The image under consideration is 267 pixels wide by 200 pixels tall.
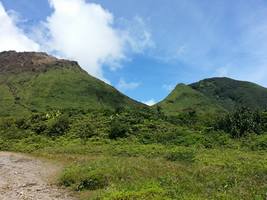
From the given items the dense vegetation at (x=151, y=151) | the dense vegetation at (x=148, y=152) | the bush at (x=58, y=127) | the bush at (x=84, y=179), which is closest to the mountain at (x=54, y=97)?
the bush at (x=58, y=127)

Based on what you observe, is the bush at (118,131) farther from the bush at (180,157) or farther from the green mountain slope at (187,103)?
the green mountain slope at (187,103)

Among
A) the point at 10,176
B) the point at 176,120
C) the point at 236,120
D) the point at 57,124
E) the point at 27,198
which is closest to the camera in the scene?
the point at 27,198

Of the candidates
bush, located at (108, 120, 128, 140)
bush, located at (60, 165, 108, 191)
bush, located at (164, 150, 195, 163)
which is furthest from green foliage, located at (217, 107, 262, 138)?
bush, located at (60, 165, 108, 191)

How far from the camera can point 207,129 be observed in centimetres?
5175

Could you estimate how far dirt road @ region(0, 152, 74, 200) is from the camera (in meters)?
21.8

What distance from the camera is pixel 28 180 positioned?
1055 inches

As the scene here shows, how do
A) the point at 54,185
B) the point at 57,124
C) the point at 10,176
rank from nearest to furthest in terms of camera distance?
1. the point at 54,185
2. the point at 10,176
3. the point at 57,124

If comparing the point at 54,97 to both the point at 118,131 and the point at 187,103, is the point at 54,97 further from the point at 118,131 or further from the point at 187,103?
the point at 118,131

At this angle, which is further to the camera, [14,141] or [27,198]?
[14,141]

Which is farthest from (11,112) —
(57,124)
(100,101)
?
(57,124)

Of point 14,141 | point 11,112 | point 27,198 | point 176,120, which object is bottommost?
point 27,198

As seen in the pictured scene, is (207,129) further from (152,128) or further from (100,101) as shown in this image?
(100,101)

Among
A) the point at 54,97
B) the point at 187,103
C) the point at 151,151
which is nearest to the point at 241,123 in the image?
the point at 151,151

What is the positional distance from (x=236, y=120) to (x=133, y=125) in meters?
11.9
